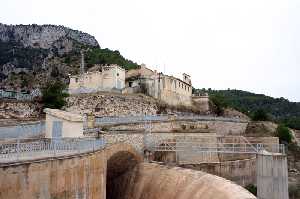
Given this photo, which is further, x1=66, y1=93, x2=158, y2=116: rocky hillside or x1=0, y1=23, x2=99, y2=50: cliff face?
x1=0, y1=23, x2=99, y2=50: cliff face

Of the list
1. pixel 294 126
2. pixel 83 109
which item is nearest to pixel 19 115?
pixel 83 109

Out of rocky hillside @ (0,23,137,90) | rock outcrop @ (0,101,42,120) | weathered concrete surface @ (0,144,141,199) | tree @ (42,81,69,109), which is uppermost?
rocky hillside @ (0,23,137,90)

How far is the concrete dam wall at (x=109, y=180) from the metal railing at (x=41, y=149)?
31cm

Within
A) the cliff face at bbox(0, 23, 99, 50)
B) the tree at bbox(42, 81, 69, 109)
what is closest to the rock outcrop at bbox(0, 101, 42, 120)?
the tree at bbox(42, 81, 69, 109)

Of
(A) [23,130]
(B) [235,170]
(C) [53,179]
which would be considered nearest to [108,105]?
(B) [235,170]

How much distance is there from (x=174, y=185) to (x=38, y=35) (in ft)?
242

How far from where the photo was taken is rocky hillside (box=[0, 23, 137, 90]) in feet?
223

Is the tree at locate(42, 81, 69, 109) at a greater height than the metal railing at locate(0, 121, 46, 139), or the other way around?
the tree at locate(42, 81, 69, 109)

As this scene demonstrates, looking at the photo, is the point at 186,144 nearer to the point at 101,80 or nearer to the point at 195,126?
the point at 195,126

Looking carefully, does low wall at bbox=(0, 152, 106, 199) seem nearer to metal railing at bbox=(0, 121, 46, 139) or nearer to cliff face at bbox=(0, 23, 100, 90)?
metal railing at bbox=(0, 121, 46, 139)

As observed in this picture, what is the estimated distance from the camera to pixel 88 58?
72.0 meters

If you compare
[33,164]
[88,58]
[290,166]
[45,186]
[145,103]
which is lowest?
[290,166]

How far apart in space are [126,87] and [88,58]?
20.4m

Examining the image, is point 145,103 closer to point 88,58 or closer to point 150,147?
point 150,147
